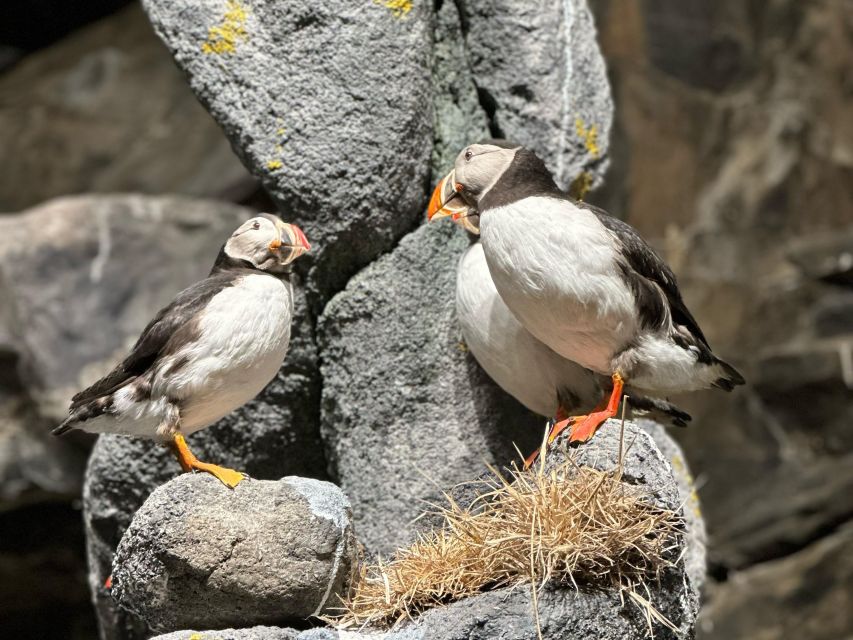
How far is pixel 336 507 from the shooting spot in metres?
3.24

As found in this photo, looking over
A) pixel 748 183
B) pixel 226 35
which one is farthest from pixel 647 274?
pixel 748 183

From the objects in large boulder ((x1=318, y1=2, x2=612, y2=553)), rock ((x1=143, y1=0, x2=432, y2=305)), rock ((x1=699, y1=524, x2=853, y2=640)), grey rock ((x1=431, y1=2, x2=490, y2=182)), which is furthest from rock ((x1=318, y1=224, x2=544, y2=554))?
rock ((x1=699, y1=524, x2=853, y2=640))

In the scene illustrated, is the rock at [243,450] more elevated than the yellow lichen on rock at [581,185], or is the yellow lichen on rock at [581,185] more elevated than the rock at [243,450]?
the yellow lichen on rock at [581,185]

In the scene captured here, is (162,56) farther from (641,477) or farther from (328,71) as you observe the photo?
(641,477)

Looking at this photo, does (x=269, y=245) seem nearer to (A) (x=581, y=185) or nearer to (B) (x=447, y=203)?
(B) (x=447, y=203)

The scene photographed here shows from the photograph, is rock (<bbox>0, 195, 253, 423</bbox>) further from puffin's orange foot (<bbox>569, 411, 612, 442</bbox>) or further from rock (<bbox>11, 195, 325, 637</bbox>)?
puffin's orange foot (<bbox>569, 411, 612, 442</bbox>)

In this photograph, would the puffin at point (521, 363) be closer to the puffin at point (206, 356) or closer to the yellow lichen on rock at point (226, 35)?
the puffin at point (206, 356)

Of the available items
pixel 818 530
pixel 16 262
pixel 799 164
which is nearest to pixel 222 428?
pixel 16 262

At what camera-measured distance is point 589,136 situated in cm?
427

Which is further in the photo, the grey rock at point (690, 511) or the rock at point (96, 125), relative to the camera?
the rock at point (96, 125)

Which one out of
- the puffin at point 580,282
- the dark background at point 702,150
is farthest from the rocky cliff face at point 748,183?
the puffin at point 580,282

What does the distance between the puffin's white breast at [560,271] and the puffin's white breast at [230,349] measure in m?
0.67

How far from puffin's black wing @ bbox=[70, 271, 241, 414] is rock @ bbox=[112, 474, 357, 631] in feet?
1.40

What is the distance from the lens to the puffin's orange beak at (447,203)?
146 inches
